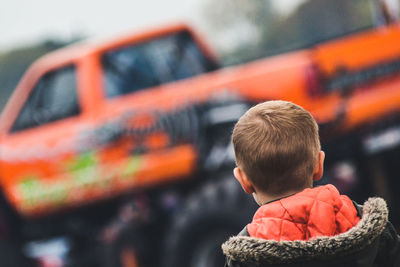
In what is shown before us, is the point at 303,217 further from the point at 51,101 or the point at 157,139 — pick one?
the point at 51,101

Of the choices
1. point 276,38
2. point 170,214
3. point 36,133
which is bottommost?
point 276,38

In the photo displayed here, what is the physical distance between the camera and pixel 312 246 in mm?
1313

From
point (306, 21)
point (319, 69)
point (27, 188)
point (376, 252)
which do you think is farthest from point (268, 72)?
point (306, 21)

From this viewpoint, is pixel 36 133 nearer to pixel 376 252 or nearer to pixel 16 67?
pixel 376 252

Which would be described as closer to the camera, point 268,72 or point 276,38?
point 268,72

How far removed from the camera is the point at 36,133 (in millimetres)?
4816

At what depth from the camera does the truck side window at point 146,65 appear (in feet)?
15.2

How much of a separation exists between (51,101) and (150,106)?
113 cm

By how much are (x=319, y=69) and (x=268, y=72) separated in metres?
0.35

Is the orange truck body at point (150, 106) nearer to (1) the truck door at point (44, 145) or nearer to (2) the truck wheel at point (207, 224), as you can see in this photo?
(1) the truck door at point (44, 145)

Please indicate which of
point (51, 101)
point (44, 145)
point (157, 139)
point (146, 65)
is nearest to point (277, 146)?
point (157, 139)

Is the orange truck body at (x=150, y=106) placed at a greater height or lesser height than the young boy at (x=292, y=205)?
lesser

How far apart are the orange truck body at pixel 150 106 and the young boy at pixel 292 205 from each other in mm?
2470

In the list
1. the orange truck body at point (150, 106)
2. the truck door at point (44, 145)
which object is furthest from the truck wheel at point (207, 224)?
the truck door at point (44, 145)
